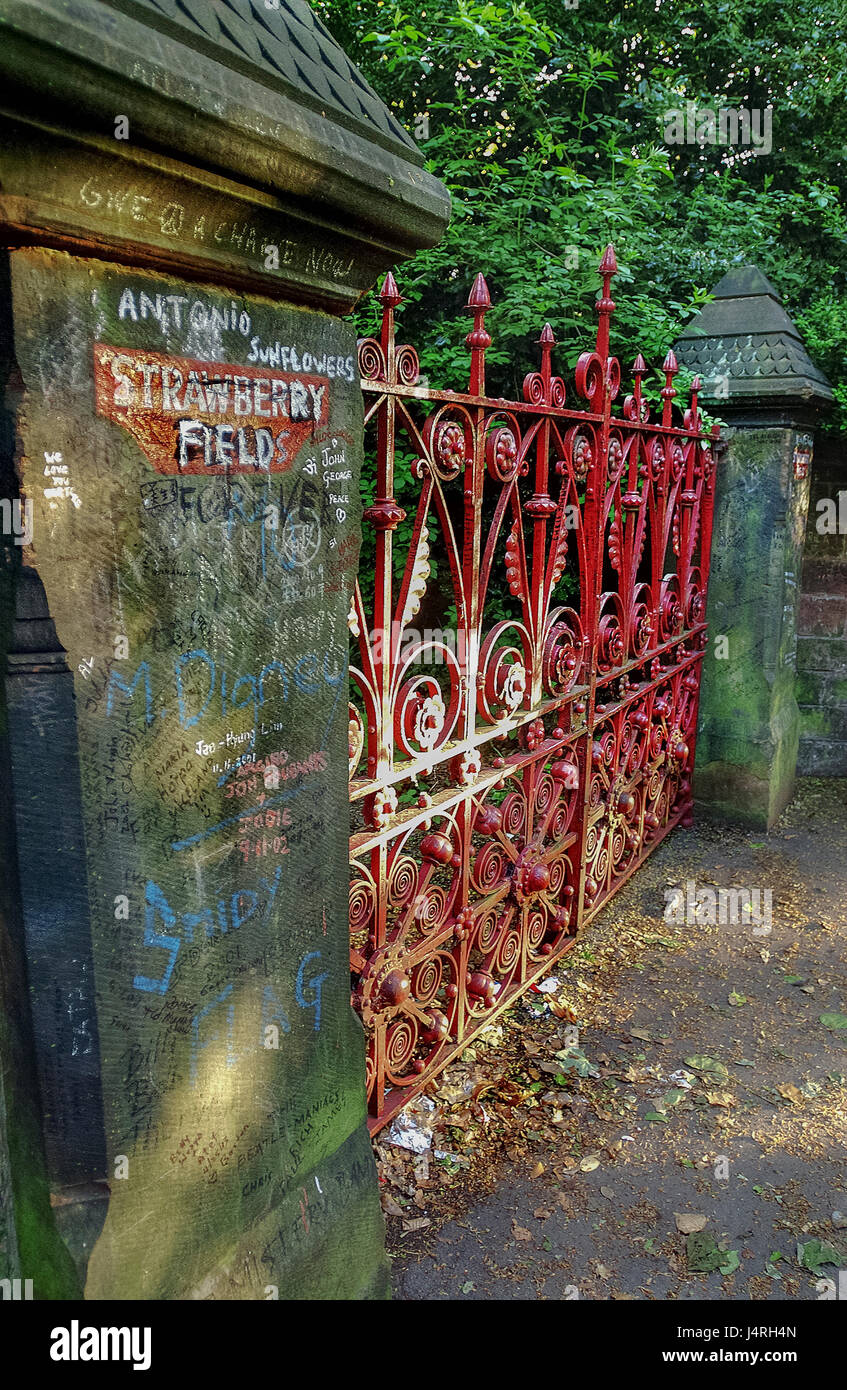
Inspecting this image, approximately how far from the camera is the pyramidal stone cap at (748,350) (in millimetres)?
4945

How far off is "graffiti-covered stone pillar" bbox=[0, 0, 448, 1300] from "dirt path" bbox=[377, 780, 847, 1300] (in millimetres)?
703

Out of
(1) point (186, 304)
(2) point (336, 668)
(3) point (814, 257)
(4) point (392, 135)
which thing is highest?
(3) point (814, 257)

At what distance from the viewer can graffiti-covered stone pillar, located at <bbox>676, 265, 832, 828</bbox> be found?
5.03m

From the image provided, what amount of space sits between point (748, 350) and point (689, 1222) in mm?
4272

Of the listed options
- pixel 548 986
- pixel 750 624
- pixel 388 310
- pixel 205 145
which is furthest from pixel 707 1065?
pixel 205 145

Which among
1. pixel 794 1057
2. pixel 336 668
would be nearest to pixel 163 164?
pixel 336 668

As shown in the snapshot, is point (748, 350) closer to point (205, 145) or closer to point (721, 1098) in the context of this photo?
point (721, 1098)

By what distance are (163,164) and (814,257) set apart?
255 inches

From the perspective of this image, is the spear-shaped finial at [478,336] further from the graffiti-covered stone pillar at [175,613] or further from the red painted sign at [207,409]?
the red painted sign at [207,409]

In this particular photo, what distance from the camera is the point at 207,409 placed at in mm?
1429

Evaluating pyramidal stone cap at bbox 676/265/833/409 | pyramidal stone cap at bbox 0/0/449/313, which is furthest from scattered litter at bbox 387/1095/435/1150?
pyramidal stone cap at bbox 676/265/833/409

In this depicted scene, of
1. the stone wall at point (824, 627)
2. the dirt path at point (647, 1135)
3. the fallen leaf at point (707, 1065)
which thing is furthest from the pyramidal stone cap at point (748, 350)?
the fallen leaf at point (707, 1065)

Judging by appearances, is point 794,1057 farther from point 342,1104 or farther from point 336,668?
point 336,668
